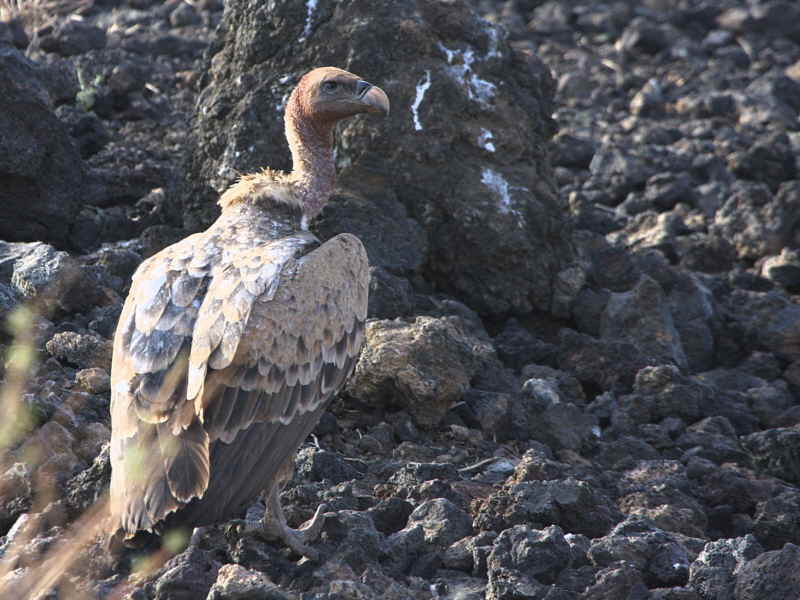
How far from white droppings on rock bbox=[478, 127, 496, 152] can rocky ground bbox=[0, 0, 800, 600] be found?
0.01 meters

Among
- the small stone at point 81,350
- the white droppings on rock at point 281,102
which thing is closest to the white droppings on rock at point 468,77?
the white droppings on rock at point 281,102

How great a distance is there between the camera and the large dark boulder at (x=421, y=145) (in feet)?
29.7

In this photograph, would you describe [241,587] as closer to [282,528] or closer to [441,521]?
[282,528]

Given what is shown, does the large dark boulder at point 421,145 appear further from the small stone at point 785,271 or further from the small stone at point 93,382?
the small stone at point 93,382

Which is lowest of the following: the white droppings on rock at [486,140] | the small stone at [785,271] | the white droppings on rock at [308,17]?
the small stone at [785,271]

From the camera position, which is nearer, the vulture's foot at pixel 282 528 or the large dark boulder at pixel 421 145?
the vulture's foot at pixel 282 528

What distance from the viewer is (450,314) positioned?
8617 mm

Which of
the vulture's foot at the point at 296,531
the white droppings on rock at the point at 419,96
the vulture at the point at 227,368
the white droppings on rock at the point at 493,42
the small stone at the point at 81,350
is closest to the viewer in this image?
the vulture at the point at 227,368

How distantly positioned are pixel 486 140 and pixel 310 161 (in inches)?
93.7

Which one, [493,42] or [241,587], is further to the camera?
[493,42]

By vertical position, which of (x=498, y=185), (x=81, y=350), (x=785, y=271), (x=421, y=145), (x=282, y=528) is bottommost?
(x=785, y=271)

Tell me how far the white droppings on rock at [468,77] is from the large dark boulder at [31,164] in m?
2.75

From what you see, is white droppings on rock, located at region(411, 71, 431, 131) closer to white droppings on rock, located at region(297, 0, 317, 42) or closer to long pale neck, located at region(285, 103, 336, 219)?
white droppings on rock, located at region(297, 0, 317, 42)

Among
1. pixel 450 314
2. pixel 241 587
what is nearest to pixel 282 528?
pixel 241 587
